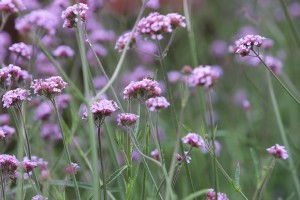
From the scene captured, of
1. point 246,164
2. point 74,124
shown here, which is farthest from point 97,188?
point 246,164

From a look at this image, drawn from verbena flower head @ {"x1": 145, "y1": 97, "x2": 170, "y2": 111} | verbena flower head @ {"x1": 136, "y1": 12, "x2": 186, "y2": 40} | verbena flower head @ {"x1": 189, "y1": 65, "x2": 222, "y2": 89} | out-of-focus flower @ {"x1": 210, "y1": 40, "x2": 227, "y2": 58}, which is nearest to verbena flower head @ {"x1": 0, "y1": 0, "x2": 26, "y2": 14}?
verbena flower head @ {"x1": 136, "y1": 12, "x2": 186, "y2": 40}

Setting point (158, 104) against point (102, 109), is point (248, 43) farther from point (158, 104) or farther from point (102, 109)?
point (102, 109)

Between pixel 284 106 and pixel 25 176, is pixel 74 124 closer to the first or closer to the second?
pixel 25 176

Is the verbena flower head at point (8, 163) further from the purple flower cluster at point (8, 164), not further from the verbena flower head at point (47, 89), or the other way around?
the verbena flower head at point (47, 89)

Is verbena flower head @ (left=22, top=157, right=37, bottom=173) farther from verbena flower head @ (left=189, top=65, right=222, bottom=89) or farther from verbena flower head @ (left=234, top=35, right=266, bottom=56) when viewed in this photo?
verbena flower head @ (left=234, top=35, right=266, bottom=56)

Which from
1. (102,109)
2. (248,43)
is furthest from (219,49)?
(102,109)

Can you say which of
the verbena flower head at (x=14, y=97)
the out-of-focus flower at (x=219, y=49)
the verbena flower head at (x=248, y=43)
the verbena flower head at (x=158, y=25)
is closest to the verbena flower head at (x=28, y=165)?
the verbena flower head at (x=14, y=97)

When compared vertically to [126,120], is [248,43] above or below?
above
